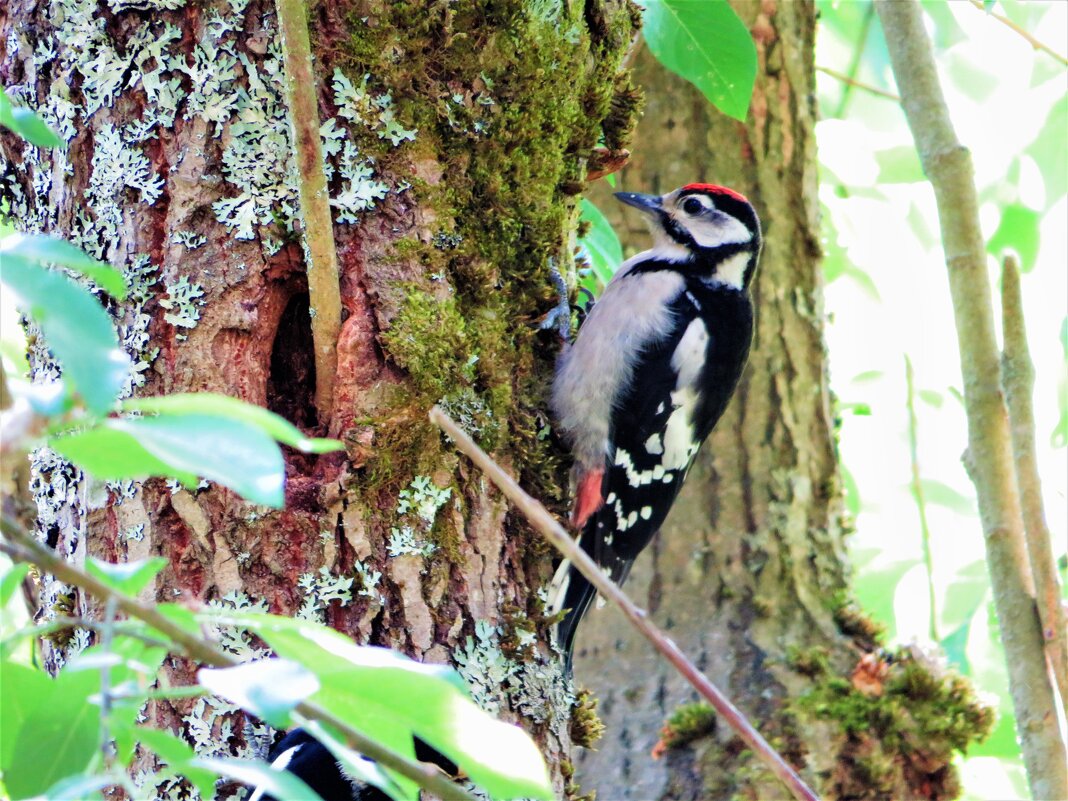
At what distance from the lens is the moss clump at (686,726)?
9.96ft

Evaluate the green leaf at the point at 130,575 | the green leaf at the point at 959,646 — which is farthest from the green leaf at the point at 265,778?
the green leaf at the point at 959,646

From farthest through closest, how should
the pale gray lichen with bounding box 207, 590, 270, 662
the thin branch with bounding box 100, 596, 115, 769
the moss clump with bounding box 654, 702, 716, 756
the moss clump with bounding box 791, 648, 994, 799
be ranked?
the moss clump with bounding box 654, 702, 716, 756 → the moss clump with bounding box 791, 648, 994, 799 → the pale gray lichen with bounding box 207, 590, 270, 662 → the thin branch with bounding box 100, 596, 115, 769

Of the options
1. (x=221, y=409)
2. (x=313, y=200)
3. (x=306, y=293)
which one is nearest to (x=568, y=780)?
(x=306, y=293)

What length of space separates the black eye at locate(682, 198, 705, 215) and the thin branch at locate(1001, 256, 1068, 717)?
0.97 meters

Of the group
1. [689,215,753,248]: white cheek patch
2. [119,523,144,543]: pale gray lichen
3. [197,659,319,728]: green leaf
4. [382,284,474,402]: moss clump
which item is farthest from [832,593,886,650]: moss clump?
[197,659,319,728]: green leaf

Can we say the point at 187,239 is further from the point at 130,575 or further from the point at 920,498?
the point at 920,498

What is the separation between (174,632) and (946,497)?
3.12 metres

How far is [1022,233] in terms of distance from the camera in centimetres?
340

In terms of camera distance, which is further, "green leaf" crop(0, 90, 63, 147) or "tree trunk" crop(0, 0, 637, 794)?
"tree trunk" crop(0, 0, 637, 794)

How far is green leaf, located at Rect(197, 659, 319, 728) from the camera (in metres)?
0.74

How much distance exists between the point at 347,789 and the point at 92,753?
0.83m

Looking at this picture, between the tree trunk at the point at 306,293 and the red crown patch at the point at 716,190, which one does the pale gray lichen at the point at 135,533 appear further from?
the red crown patch at the point at 716,190

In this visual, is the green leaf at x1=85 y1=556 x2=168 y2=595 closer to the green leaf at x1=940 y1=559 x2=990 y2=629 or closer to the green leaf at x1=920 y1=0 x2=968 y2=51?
the green leaf at x1=940 y1=559 x2=990 y2=629

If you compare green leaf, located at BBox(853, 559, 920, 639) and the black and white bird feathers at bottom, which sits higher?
green leaf, located at BBox(853, 559, 920, 639)
